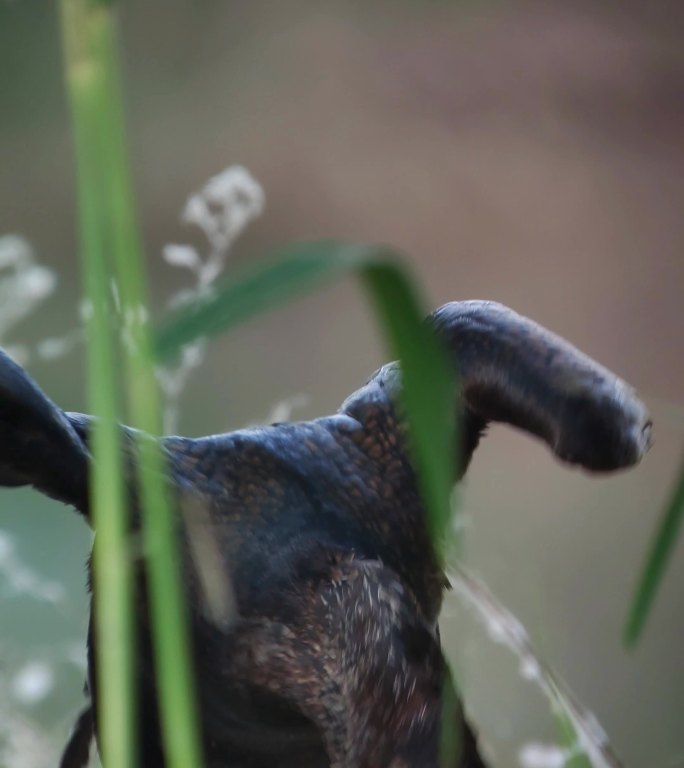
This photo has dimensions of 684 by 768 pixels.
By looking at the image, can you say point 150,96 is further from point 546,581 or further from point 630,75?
point 546,581

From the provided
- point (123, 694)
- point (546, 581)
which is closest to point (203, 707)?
point (123, 694)

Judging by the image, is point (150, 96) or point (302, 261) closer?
point (302, 261)

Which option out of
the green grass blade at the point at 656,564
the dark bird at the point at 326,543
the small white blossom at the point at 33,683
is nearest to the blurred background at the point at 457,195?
the small white blossom at the point at 33,683

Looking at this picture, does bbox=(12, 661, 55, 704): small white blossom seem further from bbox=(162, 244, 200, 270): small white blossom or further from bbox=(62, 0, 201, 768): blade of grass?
bbox=(62, 0, 201, 768): blade of grass

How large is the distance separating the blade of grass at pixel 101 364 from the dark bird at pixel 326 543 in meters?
0.15

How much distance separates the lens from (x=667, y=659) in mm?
972

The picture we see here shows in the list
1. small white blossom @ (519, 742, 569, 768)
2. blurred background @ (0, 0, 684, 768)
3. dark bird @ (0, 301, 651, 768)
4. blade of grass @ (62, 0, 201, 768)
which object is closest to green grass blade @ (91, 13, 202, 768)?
blade of grass @ (62, 0, 201, 768)

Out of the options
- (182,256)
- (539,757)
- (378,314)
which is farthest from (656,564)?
(182,256)

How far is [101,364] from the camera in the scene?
16 cm

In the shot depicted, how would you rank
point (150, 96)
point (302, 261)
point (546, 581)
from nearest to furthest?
point (302, 261) < point (546, 581) < point (150, 96)

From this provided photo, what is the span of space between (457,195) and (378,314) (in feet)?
3.05

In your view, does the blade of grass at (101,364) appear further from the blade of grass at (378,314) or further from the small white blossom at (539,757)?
the small white blossom at (539,757)

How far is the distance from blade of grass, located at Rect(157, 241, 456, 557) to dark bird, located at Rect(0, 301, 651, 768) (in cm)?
17

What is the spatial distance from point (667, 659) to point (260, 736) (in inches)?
28.1
